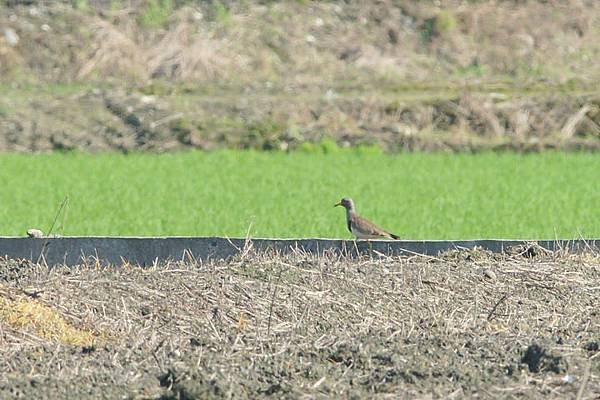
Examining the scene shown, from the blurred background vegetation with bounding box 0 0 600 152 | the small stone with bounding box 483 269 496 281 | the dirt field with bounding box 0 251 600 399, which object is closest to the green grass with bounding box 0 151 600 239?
the blurred background vegetation with bounding box 0 0 600 152

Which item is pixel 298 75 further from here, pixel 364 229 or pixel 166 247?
pixel 166 247

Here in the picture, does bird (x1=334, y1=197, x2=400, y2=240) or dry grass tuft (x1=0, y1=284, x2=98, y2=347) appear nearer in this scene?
dry grass tuft (x1=0, y1=284, x2=98, y2=347)

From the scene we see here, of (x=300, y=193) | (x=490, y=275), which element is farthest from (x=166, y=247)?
(x=300, y=193)

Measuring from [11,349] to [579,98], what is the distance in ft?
56.0

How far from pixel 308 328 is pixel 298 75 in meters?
A: 19.0

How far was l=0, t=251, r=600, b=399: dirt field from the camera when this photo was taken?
6039 millimetres

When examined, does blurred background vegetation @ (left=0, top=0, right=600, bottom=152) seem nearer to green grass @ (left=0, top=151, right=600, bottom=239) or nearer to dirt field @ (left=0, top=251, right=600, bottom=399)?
green grass @ (left=0, top=151, right=600, bottom=239)

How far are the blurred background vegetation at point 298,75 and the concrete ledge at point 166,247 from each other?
11907mm

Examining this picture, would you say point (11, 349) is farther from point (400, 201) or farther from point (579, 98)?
point (579, 98)

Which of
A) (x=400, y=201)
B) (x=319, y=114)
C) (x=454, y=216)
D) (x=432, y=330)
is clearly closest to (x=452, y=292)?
(x=432, y=330)

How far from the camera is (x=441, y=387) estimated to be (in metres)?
6.02

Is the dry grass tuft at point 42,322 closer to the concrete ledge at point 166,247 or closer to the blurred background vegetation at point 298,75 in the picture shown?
the concrete ledge at point 166,247

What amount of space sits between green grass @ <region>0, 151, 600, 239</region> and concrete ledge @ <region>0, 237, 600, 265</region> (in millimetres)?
2855

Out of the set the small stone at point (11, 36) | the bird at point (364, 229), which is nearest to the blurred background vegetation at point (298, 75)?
the small stone at point (11, 36)
